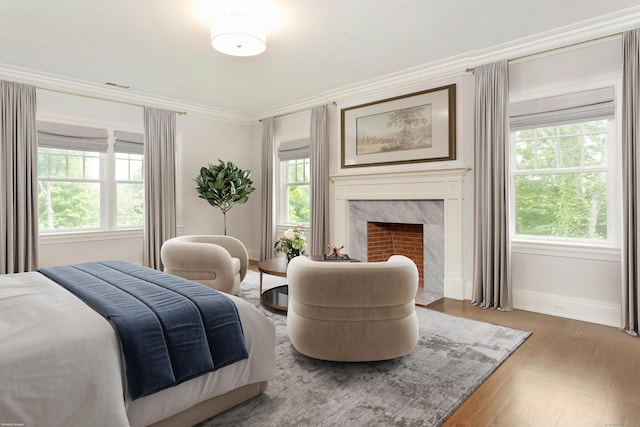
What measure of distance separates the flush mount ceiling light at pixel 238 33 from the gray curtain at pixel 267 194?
3.21m

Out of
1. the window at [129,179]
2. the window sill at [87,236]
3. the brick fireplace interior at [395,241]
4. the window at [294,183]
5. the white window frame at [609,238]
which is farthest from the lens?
the window at [294,183]

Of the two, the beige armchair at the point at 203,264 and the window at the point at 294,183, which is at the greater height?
the window at the point at 294,183

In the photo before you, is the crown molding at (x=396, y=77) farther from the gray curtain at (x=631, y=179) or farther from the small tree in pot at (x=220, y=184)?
the small tree in pot at (x=220, y=184)

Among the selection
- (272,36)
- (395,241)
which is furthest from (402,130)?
(272,36)

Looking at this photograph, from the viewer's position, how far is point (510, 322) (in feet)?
11.4

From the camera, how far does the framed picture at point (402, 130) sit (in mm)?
4410

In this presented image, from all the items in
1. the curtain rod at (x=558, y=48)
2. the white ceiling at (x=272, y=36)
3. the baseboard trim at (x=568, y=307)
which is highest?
the white ceiling at (x=272, y=36)

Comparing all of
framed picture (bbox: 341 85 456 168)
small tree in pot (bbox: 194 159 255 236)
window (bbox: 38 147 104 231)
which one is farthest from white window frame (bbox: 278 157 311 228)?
window (bbox: 38 147 104 231)

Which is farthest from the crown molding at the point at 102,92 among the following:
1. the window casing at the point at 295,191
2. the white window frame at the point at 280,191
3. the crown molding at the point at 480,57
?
the crown molding at the point at 480,57

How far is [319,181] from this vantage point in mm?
5648

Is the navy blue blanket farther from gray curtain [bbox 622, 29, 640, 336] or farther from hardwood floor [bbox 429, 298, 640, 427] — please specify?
gray curtain [bbox 622, 29, 640, 336]

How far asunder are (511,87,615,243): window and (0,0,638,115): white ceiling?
0.91 meters

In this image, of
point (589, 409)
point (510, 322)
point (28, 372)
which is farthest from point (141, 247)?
point (589, 409)

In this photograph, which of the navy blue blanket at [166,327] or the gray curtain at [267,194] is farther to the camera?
the gray curtain at [267,194]
